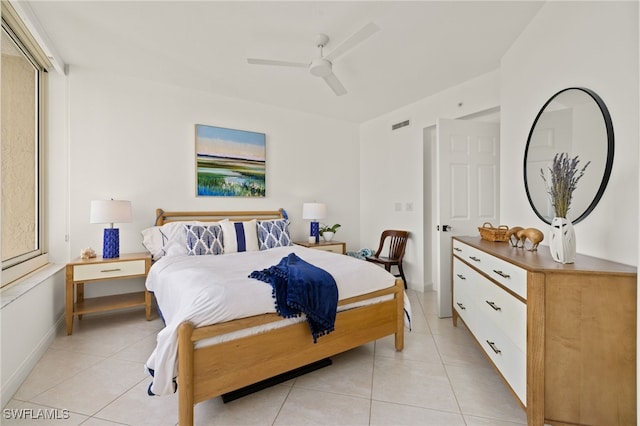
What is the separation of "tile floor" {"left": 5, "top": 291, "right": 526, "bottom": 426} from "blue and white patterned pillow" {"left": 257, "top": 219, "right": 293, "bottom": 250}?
4.79ft

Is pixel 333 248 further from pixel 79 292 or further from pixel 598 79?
pixel 598 79

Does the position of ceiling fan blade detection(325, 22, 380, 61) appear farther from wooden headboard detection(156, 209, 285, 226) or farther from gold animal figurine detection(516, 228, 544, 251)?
wooden headboard detection(156, 209, 285, 226)

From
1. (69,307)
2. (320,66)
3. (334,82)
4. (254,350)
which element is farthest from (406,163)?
(69,307)

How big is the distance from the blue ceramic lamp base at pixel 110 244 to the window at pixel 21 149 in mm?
503

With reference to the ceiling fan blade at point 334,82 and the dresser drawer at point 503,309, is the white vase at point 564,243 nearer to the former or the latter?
the dresser drawer at point 503,309

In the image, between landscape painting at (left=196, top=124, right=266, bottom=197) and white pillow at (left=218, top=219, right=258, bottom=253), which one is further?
landscape painting at (left=196, top=124, right=266, bottom=197)

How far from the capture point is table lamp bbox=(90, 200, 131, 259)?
288 centimetres

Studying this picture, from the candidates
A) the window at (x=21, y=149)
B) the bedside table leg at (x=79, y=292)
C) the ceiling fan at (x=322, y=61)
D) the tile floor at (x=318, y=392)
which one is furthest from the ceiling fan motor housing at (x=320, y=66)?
the bedside table leg at (x=79, y=292)

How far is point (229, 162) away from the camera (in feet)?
13.1

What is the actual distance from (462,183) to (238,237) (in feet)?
8.39

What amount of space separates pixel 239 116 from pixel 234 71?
893 millimetres

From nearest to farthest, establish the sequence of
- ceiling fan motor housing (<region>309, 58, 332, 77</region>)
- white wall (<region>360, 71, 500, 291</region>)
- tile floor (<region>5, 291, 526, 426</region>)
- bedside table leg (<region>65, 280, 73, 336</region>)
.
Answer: tile floor (<region>5, 291, 526, 426</region>) < ceiling fan motor housing (<region>309, 58, 332, 77</region>) < bedside table leg (<region>65, 280, 73, 336</region>) < white wall (<region>360, 71, 500, 291</region>)

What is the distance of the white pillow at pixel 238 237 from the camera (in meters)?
3.30

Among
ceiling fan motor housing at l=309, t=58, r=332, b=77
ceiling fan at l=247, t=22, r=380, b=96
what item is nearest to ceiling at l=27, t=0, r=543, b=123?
ceiling fan at l=247, t=22, r=380, b=96
